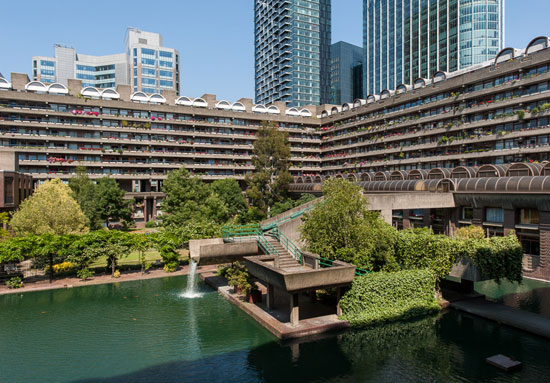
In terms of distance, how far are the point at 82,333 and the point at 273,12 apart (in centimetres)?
19240

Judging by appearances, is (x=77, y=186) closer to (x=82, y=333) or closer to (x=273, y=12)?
(x=82, y=333)

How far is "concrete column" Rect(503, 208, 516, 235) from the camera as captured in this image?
43500 millimetres

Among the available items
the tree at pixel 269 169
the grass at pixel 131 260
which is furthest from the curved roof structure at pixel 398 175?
the grass at pixel 131 260

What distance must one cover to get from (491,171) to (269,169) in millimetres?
35738

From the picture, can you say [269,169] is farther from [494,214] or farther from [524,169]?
[524,169]

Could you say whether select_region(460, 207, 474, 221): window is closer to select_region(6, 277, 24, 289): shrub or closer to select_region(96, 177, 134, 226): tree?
select_region(6, 277, 24, 289): shrub

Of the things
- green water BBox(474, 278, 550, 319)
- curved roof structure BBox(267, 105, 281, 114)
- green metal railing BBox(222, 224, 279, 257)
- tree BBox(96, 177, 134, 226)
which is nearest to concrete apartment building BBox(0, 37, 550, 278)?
curved roof structure BBox(267, 105, 281, 114)

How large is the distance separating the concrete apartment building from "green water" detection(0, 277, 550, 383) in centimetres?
2024

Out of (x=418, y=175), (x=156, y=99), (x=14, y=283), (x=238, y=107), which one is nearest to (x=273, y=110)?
(x=238, y=107)

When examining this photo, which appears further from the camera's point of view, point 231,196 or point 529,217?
point 231,196

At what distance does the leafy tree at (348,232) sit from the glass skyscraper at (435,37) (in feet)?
456

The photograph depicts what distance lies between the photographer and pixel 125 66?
16962 cm

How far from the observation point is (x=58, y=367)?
72.6ft

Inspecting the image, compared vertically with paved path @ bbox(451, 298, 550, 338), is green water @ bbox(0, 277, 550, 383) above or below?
below
